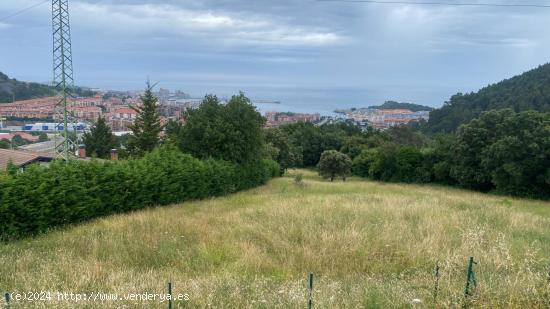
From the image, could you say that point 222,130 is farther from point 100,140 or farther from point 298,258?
point 100,140

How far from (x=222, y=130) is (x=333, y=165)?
1945cm

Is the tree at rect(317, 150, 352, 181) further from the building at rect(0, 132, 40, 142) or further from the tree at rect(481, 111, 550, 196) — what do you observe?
the building at rect(0, 132, 40, 142)

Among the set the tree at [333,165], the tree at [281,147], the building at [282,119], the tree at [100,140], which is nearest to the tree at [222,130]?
the tree at [333,165]

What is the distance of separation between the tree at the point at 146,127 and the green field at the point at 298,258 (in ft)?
86.7

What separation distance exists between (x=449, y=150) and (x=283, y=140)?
17.7m

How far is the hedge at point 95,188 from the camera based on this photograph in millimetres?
10352

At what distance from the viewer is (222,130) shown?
2336cm

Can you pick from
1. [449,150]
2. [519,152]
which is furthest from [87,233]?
[449,150]

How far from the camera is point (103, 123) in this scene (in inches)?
1973

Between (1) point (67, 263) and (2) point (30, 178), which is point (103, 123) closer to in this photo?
(2) point (30, 178)

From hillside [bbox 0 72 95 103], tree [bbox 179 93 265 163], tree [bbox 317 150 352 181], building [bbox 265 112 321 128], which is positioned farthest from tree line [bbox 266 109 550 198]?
hillside [bbox 0 72 95 103]

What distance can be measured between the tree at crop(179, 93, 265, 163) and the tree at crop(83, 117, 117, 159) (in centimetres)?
2984

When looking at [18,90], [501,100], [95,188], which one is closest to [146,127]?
[95,188]

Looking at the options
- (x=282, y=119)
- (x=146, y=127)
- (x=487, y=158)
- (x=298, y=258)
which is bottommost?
(x=298, y=258)
